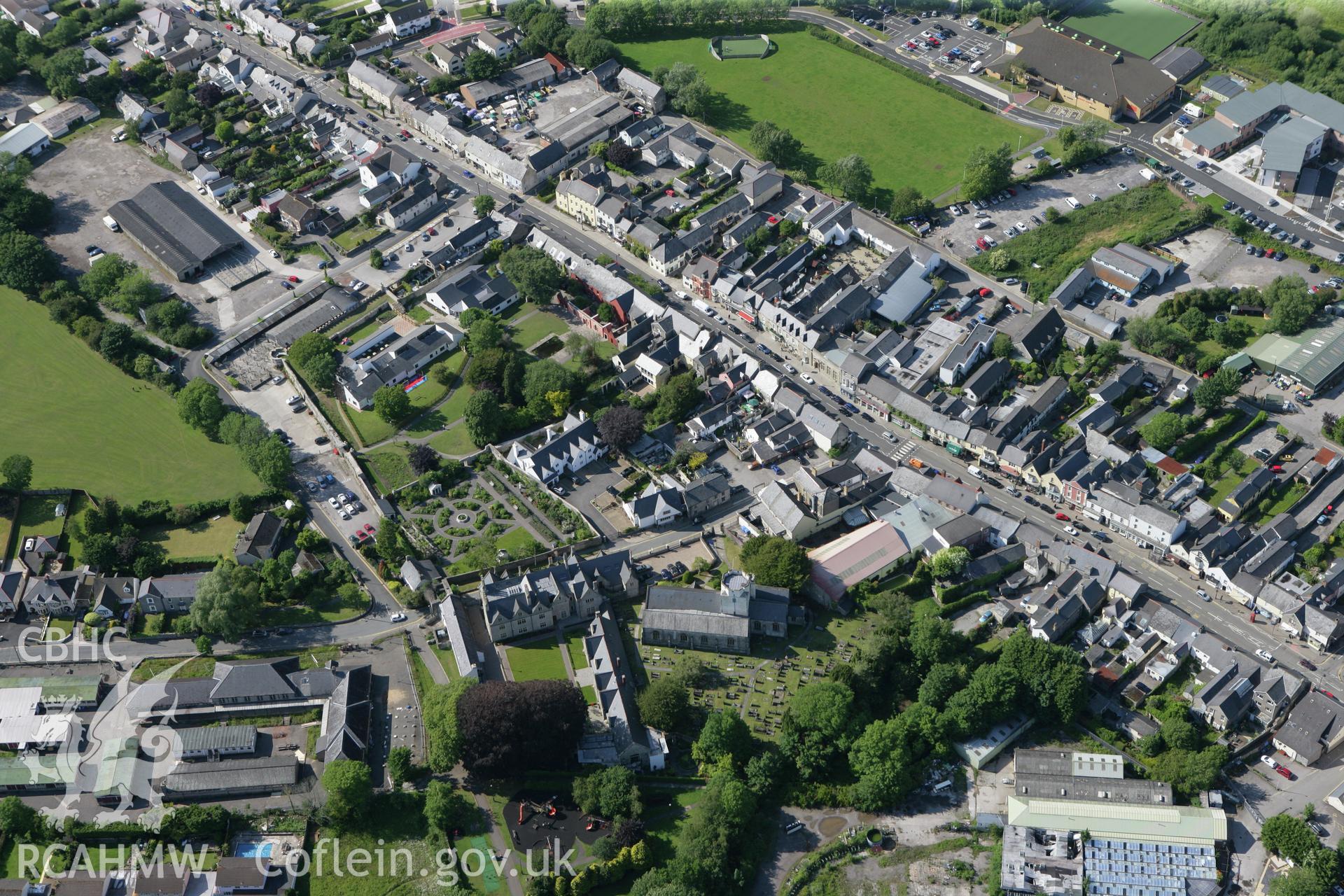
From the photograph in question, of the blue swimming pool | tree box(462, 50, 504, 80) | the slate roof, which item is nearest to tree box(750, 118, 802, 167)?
tree box(462, 50, 504, 80)

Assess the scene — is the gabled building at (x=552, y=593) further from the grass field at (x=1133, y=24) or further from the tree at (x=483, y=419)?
the grass field at (x=1133, y=24)

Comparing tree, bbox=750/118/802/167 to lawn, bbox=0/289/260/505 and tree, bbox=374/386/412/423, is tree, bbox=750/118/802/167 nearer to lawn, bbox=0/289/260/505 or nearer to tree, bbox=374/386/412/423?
tree, bbox=374/386/412/423

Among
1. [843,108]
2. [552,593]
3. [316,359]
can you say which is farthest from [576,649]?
[843,108]

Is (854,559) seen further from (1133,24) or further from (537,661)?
(1133,24)

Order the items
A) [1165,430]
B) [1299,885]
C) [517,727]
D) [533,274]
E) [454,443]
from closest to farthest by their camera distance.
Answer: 1. [1299,885]
2. [517,727]
3. [1165,430]
4. [454,443]
5. [533,274]

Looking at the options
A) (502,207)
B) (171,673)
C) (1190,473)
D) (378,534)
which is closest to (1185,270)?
(1190,473)
